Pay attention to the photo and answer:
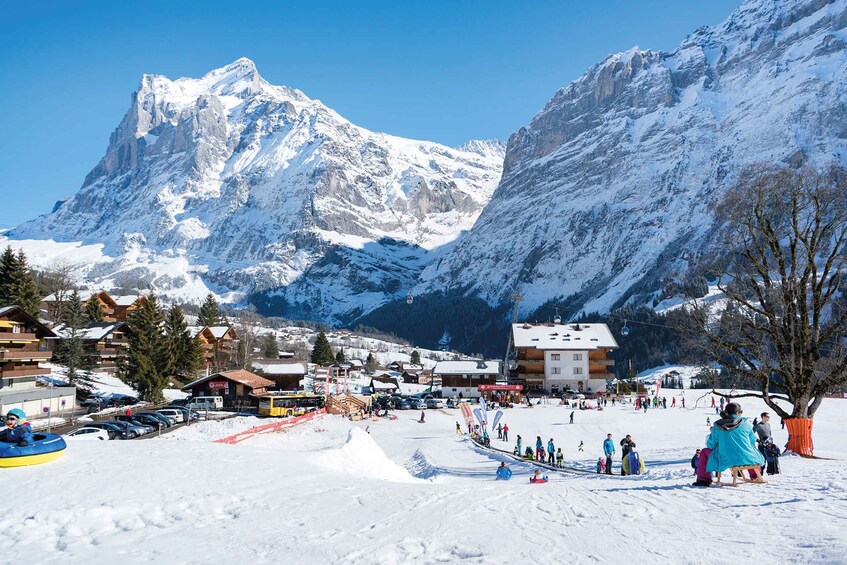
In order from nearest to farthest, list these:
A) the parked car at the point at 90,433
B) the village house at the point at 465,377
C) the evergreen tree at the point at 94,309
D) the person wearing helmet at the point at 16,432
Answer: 1. the person wearing helmet at the point at 16,432
2. the parked car at the point at 90,433
3. the village house at the point at 465,377
4. the evergreen tree at the point at 94,309

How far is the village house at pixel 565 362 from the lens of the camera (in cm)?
9012

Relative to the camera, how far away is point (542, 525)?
10594mm

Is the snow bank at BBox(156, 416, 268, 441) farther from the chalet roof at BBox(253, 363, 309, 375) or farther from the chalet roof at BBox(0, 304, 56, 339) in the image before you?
the chalet roof at BBox(253, 363, 309, 375)

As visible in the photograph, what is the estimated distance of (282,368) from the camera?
82.6 meters

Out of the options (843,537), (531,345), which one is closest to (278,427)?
(843,537)

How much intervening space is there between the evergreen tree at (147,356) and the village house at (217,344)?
98.3ft

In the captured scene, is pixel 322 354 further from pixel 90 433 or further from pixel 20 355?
pixel 90 433

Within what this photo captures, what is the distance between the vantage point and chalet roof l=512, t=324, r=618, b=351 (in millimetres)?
90438

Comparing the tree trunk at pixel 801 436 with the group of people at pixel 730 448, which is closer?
the group of people at pixel 730 448

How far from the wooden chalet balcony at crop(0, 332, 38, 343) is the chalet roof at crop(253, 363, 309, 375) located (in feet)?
110

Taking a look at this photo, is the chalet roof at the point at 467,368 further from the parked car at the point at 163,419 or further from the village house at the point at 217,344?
the parked car at the point at 163,419

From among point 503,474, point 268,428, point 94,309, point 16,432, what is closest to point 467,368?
point 268,428

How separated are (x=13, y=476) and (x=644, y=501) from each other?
16.3m

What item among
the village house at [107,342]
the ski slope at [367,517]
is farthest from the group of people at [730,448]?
the village house at [107,342]
